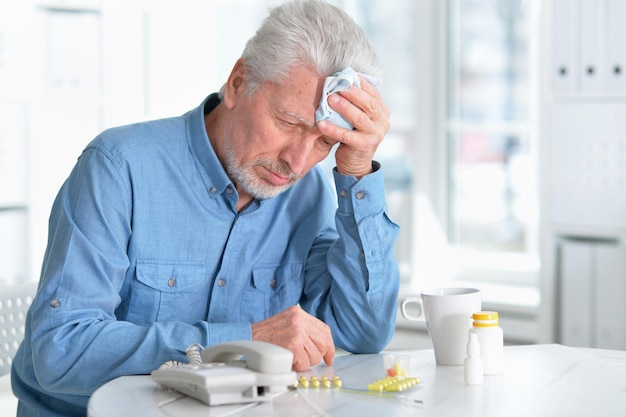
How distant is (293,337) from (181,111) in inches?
109

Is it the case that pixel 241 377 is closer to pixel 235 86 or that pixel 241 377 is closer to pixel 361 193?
pixel 361 193

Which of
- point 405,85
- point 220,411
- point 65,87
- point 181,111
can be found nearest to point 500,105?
point 405,85

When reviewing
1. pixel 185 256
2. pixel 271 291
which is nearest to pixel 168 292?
pixel 185 256

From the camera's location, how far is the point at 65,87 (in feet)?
11.4

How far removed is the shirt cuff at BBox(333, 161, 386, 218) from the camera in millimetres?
1733

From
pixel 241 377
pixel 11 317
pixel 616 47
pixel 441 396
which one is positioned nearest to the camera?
pixel 241 377

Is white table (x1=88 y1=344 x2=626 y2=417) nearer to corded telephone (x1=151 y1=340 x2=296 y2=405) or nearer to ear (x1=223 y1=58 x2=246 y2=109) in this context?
corded telephone (x1=151 y1=340 x2=296 y2=405)

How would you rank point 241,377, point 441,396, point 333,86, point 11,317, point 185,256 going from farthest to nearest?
1. point 11,317
2. point 185,256
3. point 333,86
4. point 441,396
5. point 241,377

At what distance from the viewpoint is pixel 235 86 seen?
5.78 ft

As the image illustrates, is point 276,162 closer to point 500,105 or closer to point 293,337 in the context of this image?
point 293,337

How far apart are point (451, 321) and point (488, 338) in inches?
3.6

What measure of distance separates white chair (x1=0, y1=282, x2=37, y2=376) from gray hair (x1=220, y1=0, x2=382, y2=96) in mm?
630

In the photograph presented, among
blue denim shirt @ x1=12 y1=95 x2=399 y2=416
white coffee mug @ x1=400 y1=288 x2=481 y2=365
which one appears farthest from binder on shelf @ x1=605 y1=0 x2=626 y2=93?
white coffee mug @ x1=400 y1=288 x2=481 y2=365

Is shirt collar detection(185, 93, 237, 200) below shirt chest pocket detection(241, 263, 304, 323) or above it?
above
